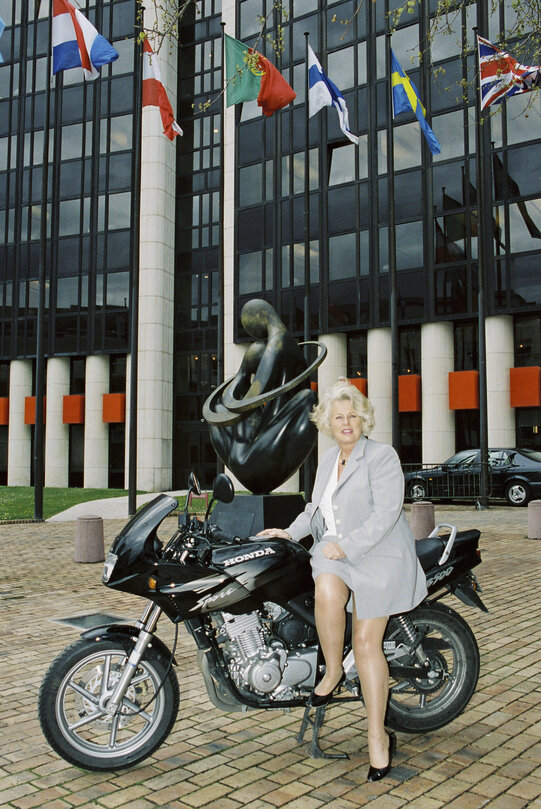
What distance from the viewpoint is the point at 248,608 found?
370cm

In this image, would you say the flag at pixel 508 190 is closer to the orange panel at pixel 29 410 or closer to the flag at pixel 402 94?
the flag at pixel 402 94

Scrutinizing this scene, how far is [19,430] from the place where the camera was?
1448 inches

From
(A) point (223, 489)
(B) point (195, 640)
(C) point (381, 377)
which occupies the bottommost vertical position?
(B) point (195, 640)

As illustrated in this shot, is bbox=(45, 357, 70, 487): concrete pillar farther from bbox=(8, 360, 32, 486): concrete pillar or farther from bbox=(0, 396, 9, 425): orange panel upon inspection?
bbox=(0, 396, 9, 425): orange panel

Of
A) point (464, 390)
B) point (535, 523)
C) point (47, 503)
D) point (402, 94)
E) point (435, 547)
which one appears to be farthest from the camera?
point (464, 390)

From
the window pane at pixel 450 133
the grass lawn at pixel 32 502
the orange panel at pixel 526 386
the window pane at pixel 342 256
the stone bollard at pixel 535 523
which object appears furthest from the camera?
the window pane at pixel 342 256

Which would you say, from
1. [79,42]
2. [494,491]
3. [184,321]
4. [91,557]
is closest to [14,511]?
[91,557]

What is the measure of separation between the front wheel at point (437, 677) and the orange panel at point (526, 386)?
22846 millimetres

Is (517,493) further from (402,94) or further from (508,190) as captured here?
(508,190)

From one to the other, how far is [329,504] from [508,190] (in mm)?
25476

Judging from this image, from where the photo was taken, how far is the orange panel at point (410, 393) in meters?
28.2

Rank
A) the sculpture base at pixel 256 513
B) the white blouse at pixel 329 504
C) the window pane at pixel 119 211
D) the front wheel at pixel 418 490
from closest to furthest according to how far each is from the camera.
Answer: the white blouse at pixel 329 504
the sculpture base at pixel 256 513
the front wheel at pixel 418 490
the window pane at pixel 119 211

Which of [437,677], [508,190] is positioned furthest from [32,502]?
[437,677]

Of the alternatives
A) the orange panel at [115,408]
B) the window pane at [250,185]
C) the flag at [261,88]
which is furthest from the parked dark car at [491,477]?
the orange panel at [115,408]
